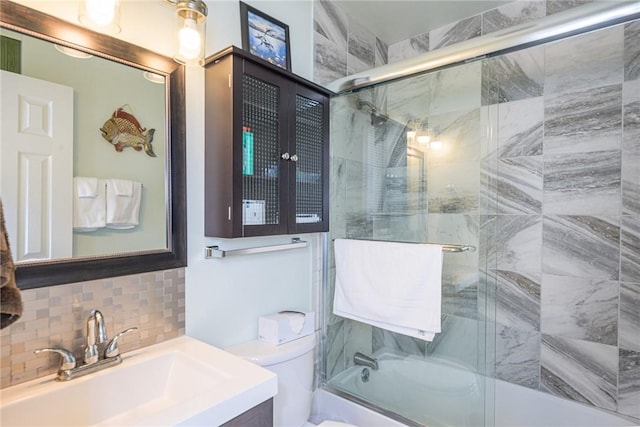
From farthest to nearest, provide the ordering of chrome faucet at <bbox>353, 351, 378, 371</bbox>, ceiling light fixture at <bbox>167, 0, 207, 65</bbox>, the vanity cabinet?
chrome faucet at <bbox>353, 351, 378, 371</bbox> < the vanity cabinet < ceiling light fixture at <bbox>167, 0, 207, 65</bbox>

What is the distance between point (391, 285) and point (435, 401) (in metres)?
0.58

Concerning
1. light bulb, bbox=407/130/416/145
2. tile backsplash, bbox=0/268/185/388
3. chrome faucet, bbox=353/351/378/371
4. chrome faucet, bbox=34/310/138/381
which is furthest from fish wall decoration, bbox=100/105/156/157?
chrome faucet, bbox=353/351/378/371

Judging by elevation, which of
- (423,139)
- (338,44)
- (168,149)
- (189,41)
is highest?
(338,44)

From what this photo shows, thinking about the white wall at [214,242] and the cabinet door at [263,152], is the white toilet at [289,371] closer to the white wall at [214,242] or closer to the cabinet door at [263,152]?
the white wall at [214,242]

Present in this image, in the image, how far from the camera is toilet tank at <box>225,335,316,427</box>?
1.39 meters

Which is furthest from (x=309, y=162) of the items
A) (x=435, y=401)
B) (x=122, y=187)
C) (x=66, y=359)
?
(x=435, y=401)

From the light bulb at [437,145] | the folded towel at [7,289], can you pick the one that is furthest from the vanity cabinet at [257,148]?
the folded towel at [7,289]

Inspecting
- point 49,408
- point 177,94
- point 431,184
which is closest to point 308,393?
point 49,408

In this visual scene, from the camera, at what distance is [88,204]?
3.51 feet

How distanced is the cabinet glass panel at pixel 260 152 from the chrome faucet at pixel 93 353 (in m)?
0.56

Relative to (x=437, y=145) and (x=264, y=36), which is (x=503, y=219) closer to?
(x=437, y=145)

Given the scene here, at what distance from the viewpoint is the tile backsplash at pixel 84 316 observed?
0.93 meters

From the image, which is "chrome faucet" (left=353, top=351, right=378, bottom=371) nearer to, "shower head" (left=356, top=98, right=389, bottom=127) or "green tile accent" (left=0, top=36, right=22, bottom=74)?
"shower head" (left=356, top=98, right=389, bottom=127)

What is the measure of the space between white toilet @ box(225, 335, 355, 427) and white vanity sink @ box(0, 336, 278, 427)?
11.1 inches
